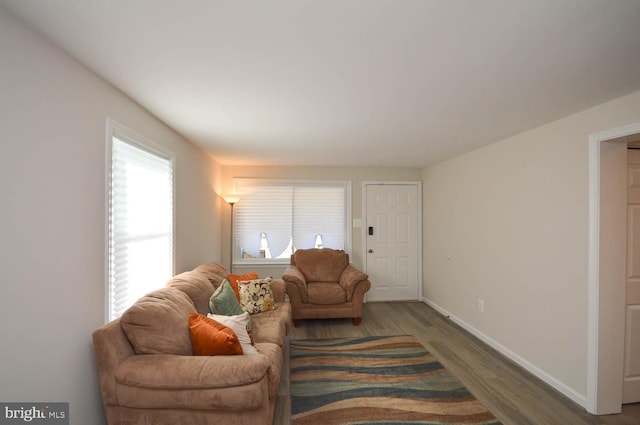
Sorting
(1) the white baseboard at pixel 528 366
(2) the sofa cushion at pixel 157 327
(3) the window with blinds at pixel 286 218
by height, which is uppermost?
(3) the window with blinds at pixel 286 218

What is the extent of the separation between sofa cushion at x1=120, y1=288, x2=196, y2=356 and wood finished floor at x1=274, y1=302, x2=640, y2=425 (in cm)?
96

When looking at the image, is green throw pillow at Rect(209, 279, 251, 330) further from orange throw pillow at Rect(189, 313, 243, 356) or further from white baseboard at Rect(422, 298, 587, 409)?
white baseboard at Rect(422, 298, 587, 409)

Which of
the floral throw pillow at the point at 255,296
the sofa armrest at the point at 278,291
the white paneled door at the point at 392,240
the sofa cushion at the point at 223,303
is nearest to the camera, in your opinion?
the sofa cushion at the point at 223,303

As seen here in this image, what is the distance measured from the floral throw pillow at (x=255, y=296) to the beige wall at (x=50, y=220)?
4.83ft

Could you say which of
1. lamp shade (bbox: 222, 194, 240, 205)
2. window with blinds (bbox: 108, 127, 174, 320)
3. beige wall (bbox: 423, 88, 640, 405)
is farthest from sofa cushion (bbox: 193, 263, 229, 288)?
beige wall (bbox: 423, 88, 640, 405)

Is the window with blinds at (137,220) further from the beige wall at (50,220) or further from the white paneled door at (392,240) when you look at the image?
the white paneled door at (392,240)

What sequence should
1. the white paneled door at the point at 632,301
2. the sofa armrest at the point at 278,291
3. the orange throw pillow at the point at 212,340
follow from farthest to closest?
the sofa armrest at the point at 278,291 → the white paneled door at the point at 632,301 → the orange throw pillow at the point at 212,340

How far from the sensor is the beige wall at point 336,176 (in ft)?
16.0

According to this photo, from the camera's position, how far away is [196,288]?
8.20 ft

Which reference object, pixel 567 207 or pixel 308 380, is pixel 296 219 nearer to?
pixel 308 380

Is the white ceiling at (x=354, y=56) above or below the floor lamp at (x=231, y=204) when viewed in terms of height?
above

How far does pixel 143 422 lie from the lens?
1.59 meters

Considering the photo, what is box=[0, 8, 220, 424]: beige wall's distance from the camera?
3.92 ft

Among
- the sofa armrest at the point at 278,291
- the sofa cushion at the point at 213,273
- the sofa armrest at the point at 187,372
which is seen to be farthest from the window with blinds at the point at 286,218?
the sofa armrest at the point at 187,372
